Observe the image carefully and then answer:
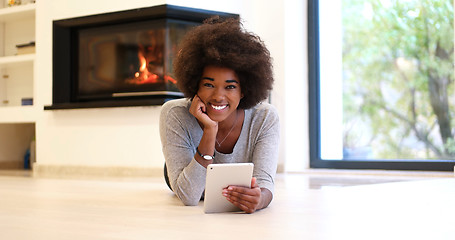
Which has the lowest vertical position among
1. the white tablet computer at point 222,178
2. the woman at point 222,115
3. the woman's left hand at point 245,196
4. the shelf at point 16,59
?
the woman's left hand at point 245,196

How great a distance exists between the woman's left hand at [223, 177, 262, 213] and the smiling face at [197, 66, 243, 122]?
0.26 metres

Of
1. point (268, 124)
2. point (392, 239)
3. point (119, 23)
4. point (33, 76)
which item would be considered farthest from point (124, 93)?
point (392, 239)

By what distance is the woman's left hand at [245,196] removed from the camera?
2.12m

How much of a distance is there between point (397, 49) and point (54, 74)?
4106 mm

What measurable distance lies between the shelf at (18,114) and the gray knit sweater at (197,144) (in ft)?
11.6

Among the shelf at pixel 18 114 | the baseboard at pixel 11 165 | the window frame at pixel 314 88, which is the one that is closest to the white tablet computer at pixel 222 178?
the window frame at pixel 314 88

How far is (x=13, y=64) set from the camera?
6.04 m

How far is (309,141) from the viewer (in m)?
5.46

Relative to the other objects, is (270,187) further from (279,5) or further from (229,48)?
(279,5)

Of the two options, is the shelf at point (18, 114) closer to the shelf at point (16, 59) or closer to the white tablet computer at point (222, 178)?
the shelf at point (16, 59)

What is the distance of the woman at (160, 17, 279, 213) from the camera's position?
2.20 metres

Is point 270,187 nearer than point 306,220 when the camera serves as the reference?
No

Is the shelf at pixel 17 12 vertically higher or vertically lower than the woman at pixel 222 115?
higher

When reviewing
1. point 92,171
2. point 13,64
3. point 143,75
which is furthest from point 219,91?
point 13,64
